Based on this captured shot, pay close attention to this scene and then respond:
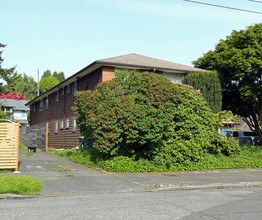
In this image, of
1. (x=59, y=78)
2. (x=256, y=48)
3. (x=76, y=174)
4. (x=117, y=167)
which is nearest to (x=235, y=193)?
(x=117, y=167)

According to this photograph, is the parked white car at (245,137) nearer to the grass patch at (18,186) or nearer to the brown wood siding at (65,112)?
the brown wood siding at (65,112)

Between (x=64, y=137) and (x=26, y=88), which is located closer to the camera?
(x=64, y=137)

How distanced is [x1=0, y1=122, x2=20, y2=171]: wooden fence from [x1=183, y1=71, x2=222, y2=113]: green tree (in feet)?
44.4

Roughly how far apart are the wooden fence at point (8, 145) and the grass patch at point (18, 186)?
2257mm

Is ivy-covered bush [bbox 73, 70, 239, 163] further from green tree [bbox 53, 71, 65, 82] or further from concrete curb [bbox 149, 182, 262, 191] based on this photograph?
green tree [bbox 53, 71, 65, 82]

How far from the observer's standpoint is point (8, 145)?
11.5 m

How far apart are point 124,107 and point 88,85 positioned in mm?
11591

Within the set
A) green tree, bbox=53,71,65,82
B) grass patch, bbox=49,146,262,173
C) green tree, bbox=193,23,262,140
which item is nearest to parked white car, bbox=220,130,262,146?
green tree, bbox=193,23,262,140

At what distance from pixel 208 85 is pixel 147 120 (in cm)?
1090

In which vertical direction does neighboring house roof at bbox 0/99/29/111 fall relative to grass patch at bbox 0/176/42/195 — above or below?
above

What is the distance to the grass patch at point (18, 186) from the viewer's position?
795 centimetres

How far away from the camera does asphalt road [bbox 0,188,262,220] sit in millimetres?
5941

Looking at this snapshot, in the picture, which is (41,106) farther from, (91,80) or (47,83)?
(47,83)

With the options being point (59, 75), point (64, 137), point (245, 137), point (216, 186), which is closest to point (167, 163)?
point (216, 186)
